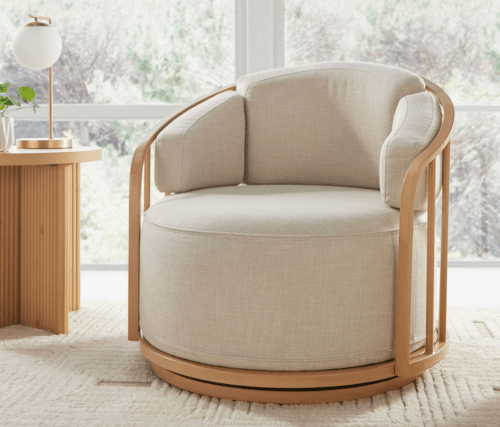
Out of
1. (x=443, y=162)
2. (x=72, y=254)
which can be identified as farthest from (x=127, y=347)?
(x=443, y=162)

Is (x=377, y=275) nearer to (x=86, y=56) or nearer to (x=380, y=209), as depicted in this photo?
(x=380, y=209)

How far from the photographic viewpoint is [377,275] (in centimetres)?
156

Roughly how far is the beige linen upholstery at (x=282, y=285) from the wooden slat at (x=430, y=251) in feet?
0.15

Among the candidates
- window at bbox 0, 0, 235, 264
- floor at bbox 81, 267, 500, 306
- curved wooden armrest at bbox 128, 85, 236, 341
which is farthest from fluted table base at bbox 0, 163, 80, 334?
window at bbox 0, 0, 235, 264

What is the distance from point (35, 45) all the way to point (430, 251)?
1531mm

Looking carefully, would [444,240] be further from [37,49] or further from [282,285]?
[37,49]

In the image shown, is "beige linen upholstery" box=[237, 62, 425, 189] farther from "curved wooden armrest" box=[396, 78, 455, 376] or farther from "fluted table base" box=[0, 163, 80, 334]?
"fluted table base" box=[0, 163, 80, 334]

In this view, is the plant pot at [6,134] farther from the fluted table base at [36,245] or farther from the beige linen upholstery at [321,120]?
the beige linen upholstery at [321,120]

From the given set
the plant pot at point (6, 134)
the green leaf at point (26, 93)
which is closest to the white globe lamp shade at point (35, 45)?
the green leaf at point (26, 93)

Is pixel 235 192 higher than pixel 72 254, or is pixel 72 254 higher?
pixel 235 192

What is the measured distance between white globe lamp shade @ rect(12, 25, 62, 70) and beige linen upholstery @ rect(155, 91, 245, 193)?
24.0 inches

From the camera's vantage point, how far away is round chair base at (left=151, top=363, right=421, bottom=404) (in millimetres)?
1597

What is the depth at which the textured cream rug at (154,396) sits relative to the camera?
1.51m

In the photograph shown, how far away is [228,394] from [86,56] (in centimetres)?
214
